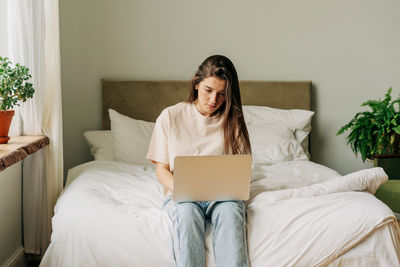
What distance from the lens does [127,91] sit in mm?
3145

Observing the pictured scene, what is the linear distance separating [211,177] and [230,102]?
436 mm

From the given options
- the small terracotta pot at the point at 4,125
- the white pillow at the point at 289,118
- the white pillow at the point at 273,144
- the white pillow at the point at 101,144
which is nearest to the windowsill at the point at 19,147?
the small terracotta pot at the point at 4,125

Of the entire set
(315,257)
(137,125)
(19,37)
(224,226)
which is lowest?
(315,257)

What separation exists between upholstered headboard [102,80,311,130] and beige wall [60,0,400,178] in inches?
3.5

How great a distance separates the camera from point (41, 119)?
2205 mm

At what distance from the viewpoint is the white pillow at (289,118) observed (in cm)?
311

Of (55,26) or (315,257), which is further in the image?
(55,26)

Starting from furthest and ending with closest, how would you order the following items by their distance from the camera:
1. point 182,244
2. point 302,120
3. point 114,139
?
1. point 302,120
2. point 114,139
3. point 182,244

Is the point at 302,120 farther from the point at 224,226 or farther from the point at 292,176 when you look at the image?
the point at 224,226

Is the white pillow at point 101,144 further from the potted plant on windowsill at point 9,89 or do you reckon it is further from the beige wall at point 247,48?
the potted plant on windowsill at point 9,89

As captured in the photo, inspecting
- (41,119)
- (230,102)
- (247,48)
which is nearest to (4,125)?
(41,119)

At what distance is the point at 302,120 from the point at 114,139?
1.35 metres

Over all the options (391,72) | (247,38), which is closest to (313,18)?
(247,38)

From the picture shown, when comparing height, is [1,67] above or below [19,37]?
below
